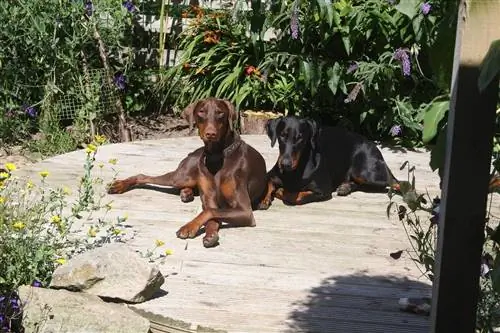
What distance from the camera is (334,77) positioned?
664 cm

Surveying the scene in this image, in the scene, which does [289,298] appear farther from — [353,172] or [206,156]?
[353,172]

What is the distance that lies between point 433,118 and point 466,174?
0.18m

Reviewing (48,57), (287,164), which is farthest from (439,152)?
(48,57)

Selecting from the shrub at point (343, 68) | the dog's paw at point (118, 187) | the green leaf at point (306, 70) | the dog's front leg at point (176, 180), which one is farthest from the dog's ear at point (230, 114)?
the green leaf at point (306, 70)

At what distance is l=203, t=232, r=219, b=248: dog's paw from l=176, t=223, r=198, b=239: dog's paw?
0.39 feet

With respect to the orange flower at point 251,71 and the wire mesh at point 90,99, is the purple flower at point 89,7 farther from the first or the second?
the orange flower at point 251,71

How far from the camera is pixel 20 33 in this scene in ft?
24.1

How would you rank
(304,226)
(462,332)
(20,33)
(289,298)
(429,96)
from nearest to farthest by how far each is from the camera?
1. (462,332)
2. (289,298)
3. (304,226)
4. (429,96)
5. (20,33)

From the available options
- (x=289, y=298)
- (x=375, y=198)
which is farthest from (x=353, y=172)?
(x=289, y=298)

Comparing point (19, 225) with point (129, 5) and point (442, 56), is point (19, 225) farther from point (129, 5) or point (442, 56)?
point (129, 5)

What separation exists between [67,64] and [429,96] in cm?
325

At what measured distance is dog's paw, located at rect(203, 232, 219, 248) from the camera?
4.38 m

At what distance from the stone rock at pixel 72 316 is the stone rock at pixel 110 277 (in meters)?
0.13

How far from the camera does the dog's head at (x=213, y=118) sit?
15.8 feet
